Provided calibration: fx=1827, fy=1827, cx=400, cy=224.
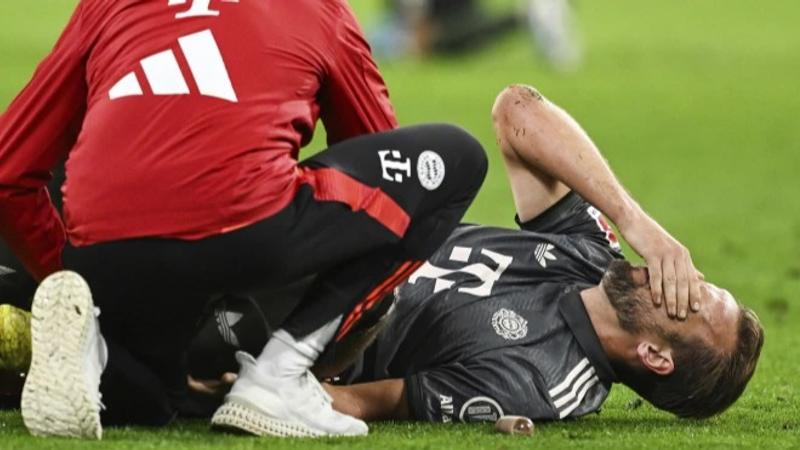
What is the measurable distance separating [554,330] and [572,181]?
0.43m

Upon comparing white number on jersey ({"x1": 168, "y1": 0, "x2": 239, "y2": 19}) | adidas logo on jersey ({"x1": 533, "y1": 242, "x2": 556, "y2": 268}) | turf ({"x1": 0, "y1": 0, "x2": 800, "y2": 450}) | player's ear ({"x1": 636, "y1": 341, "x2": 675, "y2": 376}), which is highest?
white number on jersey ({"x1": 168, "y1": 0, "x2": 239, "y2": 19})

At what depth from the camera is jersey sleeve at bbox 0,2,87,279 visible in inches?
179

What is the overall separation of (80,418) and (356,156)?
0.91 meters

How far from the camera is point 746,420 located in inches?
193

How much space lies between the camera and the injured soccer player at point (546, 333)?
468cm

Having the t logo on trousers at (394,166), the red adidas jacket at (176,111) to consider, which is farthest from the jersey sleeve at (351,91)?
the t logo on trousers at (394,166)

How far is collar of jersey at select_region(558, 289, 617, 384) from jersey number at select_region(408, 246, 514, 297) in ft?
0.77

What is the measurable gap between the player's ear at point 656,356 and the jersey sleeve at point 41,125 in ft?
5.15

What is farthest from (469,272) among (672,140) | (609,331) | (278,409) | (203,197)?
(672,140)

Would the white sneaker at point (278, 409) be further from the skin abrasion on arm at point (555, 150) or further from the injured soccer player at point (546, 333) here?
the skin abrasion on arm at point (555, 150)

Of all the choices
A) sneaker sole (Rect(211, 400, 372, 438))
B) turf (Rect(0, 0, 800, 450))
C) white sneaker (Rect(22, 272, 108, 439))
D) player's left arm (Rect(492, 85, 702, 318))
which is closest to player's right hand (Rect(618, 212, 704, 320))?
player's left arm (Rect(492, 85, 702, 318))

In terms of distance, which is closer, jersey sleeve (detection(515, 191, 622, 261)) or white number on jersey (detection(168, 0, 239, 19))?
white number on jersey (detection(168, 0, 239, 19))

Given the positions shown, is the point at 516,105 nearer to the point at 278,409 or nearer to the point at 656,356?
the point at 656,356

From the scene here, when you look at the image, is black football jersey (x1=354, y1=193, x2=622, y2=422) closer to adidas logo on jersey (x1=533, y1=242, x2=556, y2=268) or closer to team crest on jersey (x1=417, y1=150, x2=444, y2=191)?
adidas logo on jersey (x1=533, y1=242, x2=556, y2=268)
